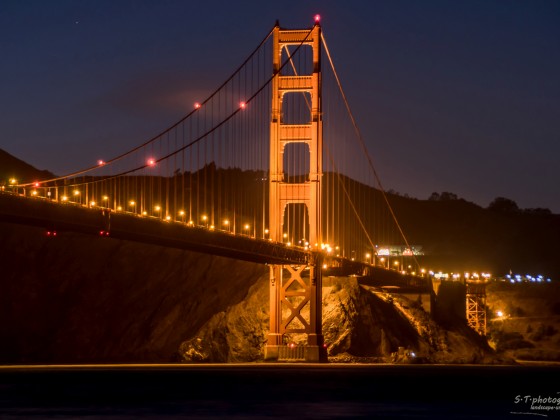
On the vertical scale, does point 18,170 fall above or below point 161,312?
above

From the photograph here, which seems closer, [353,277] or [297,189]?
[297,189]

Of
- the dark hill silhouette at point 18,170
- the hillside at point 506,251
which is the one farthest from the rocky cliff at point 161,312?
the hillside at point 506,251

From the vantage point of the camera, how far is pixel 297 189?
74.2 metres

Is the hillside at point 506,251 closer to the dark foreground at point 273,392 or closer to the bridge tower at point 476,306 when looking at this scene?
the bridge tower at point 476,306

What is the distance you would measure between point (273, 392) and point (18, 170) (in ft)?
366

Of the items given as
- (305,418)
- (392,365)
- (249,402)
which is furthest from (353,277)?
(305,418)

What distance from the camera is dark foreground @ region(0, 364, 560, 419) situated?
39.6 m

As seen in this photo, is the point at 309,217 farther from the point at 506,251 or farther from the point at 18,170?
the point at 506,251

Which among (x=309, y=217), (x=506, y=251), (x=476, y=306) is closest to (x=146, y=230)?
(x=309, y=217)

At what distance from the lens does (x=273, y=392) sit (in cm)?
4884

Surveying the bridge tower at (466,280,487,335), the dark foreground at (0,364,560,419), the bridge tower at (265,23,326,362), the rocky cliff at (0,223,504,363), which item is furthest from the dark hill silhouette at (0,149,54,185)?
the dark foreground at (0,364,560,419)

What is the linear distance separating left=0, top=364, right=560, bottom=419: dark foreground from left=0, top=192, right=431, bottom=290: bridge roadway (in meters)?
6.45

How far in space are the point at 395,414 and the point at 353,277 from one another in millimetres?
44964

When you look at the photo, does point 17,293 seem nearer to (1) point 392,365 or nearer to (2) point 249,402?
(1) point 392,365
